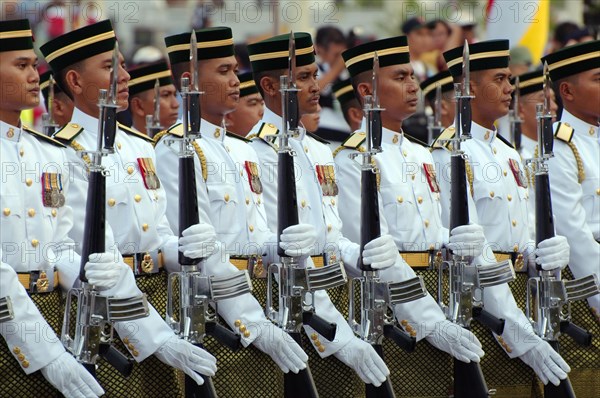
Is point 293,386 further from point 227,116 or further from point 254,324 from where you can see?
point 227,116

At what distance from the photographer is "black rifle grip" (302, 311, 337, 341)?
7738 millimetres

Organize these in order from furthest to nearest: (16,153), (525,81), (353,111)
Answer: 1. (525,81)
2. (353,111)
3. (16,153)

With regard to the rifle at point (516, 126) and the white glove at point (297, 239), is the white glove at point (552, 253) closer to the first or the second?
the white glove at point (297, 239)

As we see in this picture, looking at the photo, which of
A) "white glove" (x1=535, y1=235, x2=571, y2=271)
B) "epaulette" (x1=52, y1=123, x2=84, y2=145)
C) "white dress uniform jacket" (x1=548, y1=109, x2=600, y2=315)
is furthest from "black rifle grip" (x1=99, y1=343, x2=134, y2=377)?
"white dress uniform jacket" (x1=548, y1=109, x2=600, y2=315)

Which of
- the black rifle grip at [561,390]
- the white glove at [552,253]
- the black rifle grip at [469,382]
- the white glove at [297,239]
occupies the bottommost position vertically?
the black rifle grip at [561,390]

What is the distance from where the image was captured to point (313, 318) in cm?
784

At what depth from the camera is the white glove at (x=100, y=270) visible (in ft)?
22.0

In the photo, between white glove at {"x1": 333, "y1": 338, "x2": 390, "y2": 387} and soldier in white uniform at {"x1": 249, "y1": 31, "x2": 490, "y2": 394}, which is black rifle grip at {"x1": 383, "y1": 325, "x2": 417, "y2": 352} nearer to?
white glove at {"x1": 333, "y1": 338, "x2": 390, "y2": 387}

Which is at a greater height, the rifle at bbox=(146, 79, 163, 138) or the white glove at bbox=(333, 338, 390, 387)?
the rifle at bbox=(146, 79, 163, 138)

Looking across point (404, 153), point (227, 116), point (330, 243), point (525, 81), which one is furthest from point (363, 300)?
point (525, 81)

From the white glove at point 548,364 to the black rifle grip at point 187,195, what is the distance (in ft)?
8.38

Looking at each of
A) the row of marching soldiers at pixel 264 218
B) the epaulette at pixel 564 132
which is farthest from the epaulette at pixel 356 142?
the epaulette at pixel 564 132

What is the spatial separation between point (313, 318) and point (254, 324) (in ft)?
1.09

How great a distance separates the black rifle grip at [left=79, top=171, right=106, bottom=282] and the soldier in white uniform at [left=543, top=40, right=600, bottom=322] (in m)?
3.58
